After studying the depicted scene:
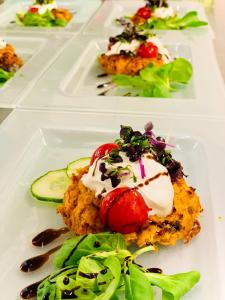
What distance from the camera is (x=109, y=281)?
122 cm

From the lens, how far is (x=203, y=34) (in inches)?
139

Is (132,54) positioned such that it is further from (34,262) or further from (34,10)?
(34,262)

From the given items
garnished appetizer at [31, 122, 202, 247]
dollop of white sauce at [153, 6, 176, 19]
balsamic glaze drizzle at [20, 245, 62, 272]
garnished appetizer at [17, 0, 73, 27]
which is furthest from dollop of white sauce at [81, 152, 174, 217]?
dollop of white sauce at [153, 6, 176, 19]

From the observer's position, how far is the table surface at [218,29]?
286 centimetres

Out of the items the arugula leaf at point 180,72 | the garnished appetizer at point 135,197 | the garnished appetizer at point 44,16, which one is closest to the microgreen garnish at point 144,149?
the garnished appetizer at point 135,197

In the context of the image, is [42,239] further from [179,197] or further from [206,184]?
[206,184]

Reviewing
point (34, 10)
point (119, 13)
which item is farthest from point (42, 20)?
point (119, 13)

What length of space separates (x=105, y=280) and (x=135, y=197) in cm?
30

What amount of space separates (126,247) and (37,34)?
7.93ft

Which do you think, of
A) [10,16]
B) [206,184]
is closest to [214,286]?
[206,184]

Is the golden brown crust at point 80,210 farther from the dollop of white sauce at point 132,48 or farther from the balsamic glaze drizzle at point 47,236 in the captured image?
the dollop of white sauce at point 132,48

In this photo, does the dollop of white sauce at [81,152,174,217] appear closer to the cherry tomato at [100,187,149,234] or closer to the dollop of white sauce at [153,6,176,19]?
the cherry tomato at [100,187,149,234]

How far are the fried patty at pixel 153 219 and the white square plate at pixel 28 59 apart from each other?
0.94 m

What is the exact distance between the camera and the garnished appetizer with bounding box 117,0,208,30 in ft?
12.1
